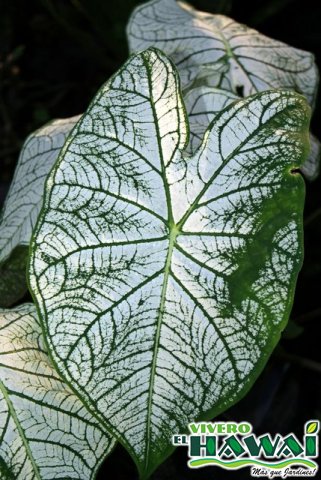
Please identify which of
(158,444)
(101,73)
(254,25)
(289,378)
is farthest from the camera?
(101,73)

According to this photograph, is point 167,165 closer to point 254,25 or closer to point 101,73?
point 254,25

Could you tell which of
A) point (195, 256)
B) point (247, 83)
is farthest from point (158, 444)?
point (247, 83)

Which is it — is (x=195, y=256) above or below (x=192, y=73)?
below

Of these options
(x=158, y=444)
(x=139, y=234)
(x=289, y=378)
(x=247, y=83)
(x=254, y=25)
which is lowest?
(x=158, y=444)

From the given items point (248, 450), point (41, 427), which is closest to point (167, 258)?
point (41, 427)

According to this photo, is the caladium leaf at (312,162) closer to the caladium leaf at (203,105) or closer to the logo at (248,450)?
the caladium leaf at (203,105)

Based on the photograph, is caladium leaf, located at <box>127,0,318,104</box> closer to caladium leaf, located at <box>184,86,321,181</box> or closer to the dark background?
caladium leaf, located at <box>184,86,321,181</box>
